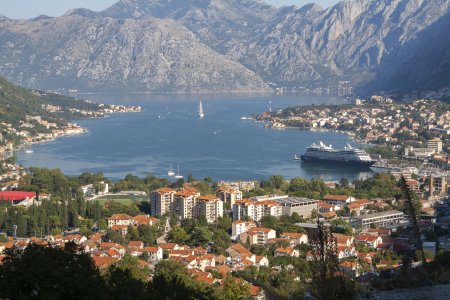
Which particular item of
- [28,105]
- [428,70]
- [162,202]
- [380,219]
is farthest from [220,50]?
[380,219]

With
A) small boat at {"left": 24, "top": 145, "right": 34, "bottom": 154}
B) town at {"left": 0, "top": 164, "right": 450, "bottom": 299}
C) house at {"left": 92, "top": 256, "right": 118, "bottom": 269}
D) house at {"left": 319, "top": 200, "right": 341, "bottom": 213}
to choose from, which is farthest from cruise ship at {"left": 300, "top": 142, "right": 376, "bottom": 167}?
house at {"left": 92, "top": 256, "right": 118, "bottom": 269}

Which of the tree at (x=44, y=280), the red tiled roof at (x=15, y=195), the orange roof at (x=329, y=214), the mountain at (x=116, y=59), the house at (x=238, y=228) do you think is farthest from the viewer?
the mountain at (x=116, y=59)

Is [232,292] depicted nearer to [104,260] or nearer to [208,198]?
[104,260]

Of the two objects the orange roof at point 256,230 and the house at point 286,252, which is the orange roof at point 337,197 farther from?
the house at point 286,252

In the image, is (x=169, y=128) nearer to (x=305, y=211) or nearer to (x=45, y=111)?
(x=45, y=111)

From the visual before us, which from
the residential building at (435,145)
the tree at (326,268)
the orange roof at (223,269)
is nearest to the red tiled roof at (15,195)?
the orange roof at (223,269)

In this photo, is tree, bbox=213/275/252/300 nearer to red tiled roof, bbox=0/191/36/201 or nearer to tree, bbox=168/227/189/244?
tree, bbox=168/227/189/244
